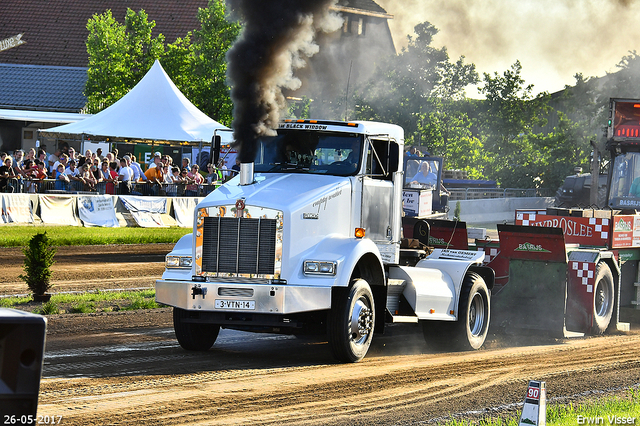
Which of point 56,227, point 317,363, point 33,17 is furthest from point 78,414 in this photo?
point 33,17

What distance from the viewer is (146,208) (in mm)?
25172

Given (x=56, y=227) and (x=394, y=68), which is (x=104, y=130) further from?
(x=394, y=68)

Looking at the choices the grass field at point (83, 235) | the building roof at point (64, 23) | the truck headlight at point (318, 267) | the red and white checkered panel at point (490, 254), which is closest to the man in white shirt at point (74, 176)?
the grass field at point (83, 235)

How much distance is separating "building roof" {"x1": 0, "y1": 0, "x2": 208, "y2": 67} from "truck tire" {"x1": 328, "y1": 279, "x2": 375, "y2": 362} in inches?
1730

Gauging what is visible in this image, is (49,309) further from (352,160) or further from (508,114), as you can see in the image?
(508,114)

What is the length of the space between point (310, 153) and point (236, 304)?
213 centimetres

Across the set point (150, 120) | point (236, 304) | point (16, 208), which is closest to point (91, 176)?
point (16, 208)

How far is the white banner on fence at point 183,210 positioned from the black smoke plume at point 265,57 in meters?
16.2

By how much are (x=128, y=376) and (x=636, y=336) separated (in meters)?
7.93

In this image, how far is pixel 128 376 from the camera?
7914 millimetres

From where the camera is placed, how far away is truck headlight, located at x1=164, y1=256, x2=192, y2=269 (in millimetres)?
9016

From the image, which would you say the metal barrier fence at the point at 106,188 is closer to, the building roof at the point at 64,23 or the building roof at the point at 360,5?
the building roof at the point at 360,5

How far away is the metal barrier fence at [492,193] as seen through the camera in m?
41.7

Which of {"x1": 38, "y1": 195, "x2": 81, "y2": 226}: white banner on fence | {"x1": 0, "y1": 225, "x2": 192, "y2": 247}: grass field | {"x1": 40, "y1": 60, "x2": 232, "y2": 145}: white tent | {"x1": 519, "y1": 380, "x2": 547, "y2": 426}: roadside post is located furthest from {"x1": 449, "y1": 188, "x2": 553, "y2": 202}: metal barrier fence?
{"x1": 519, "y1": 380, "x2": 547, "y2": 426}: roadside post
